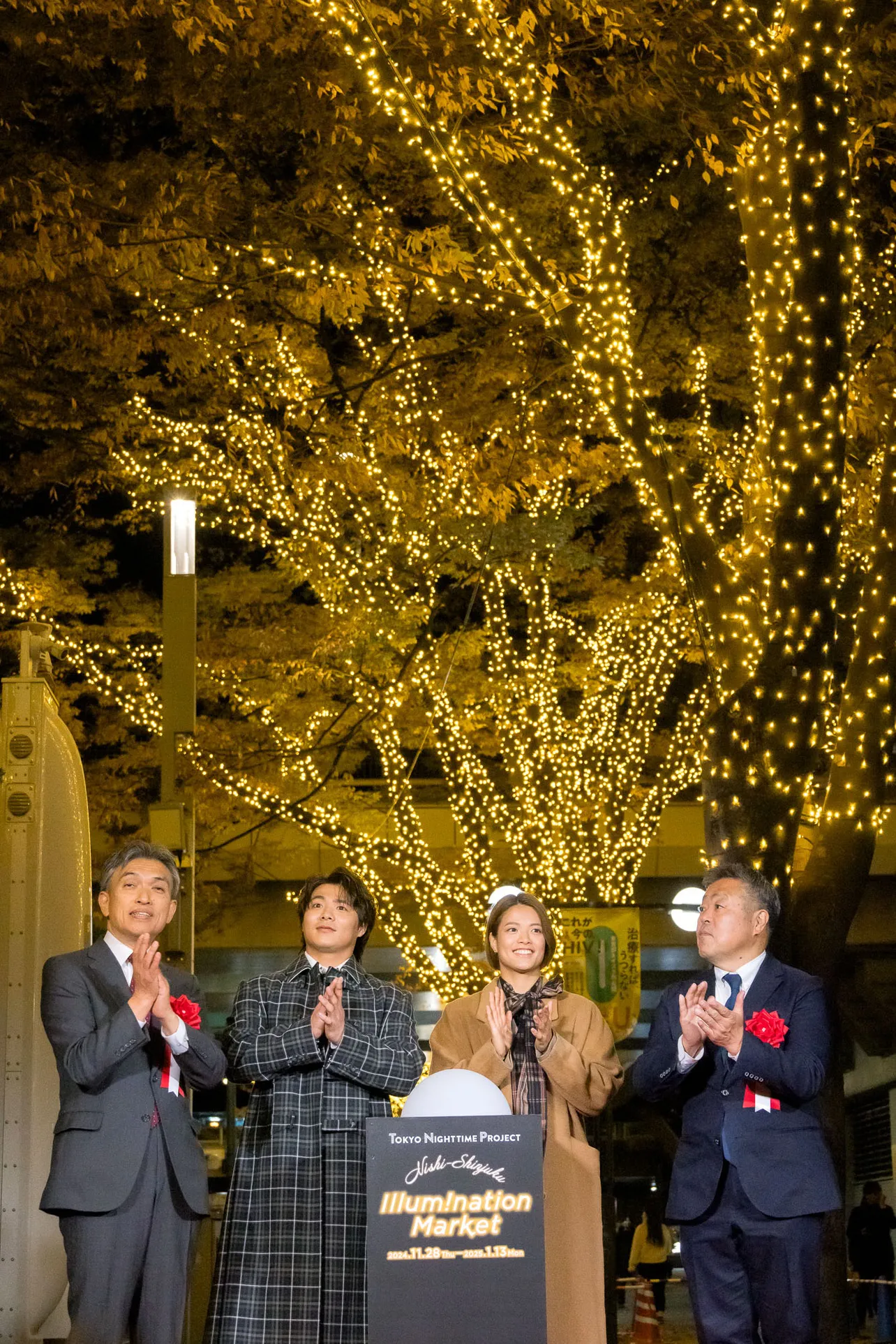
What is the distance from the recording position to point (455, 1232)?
165 inches

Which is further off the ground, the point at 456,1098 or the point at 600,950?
the point at 600,950

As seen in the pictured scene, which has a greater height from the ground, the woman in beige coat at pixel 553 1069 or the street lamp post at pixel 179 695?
the street lamp post at pixel 179 695

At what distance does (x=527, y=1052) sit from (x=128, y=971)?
149 centimetres

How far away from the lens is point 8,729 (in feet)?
23.9

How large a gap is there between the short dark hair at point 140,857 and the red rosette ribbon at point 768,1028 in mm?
1853

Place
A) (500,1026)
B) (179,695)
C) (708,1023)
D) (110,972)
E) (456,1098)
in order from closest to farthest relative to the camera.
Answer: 1. (456,1098)
2. (708,1023)
3. (110,972)
4. (500,1026)
5. (179,695)

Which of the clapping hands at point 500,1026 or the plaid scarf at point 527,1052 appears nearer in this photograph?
the clapping hands at point 500,1026

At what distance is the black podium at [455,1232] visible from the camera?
415 centimetres

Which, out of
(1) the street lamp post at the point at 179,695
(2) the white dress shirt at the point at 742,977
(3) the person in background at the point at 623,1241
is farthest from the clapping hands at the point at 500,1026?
(3) the person in background at the point at 623,1241

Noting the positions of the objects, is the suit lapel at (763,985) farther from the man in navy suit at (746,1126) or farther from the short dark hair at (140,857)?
the short dark hair at (140,857)

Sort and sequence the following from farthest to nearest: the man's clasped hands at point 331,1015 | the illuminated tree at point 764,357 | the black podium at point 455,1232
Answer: the illuminated tree at point 764,357
the man's clasped hands at point 331,1015
the black podium at point 455,1232

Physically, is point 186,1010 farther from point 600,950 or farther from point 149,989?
point 600,950

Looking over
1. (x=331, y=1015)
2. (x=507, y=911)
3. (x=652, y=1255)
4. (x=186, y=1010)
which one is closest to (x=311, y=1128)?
(x=331, y=1015)

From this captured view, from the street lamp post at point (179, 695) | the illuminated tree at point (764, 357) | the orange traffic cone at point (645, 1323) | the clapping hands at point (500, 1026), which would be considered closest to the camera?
the clapping hands at point (500, 1026)
